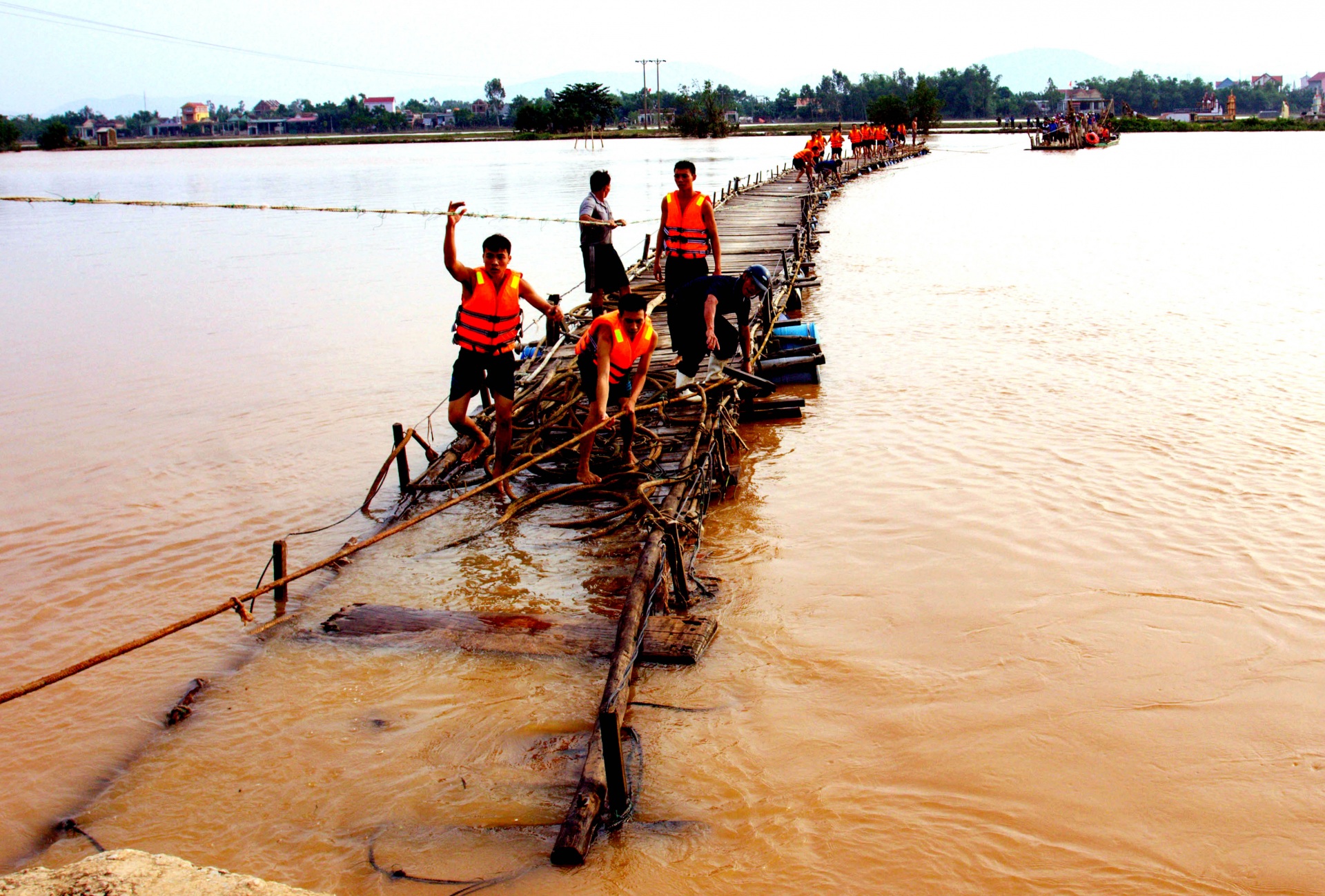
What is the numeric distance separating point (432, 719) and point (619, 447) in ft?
9.50

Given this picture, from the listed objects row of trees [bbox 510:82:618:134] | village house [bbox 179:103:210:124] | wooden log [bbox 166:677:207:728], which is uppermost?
village house [bbox 179:103:210:124]

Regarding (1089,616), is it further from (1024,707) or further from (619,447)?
(619,447)

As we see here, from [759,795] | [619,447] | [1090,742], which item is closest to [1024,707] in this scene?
[1090,742]

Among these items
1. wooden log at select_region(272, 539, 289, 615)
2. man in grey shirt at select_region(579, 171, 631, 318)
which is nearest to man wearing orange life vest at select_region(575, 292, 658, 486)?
wooden log at select_region(272, 539, 289, 615)

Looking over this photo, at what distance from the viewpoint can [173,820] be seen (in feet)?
12.3

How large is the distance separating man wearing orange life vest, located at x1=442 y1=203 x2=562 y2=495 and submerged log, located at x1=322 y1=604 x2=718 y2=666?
1.50 meters

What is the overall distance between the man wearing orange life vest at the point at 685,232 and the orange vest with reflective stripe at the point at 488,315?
1928mm

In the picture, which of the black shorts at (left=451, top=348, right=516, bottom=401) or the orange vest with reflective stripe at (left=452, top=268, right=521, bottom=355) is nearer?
the orange vest with reflective stripe at (left=452, top=268, right=521, bottom=355)

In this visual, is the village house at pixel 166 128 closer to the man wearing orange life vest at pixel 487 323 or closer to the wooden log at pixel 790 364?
the wooden log at pixel 790 364

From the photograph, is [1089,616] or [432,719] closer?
[432,719]

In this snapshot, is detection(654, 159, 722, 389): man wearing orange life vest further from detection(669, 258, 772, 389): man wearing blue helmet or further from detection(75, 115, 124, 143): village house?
detection(75, 115, 124, 143): village house

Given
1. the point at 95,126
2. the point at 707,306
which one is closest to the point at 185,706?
the point at 707,306

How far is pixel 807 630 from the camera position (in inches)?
198

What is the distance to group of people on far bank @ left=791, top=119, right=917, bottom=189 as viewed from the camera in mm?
26219
